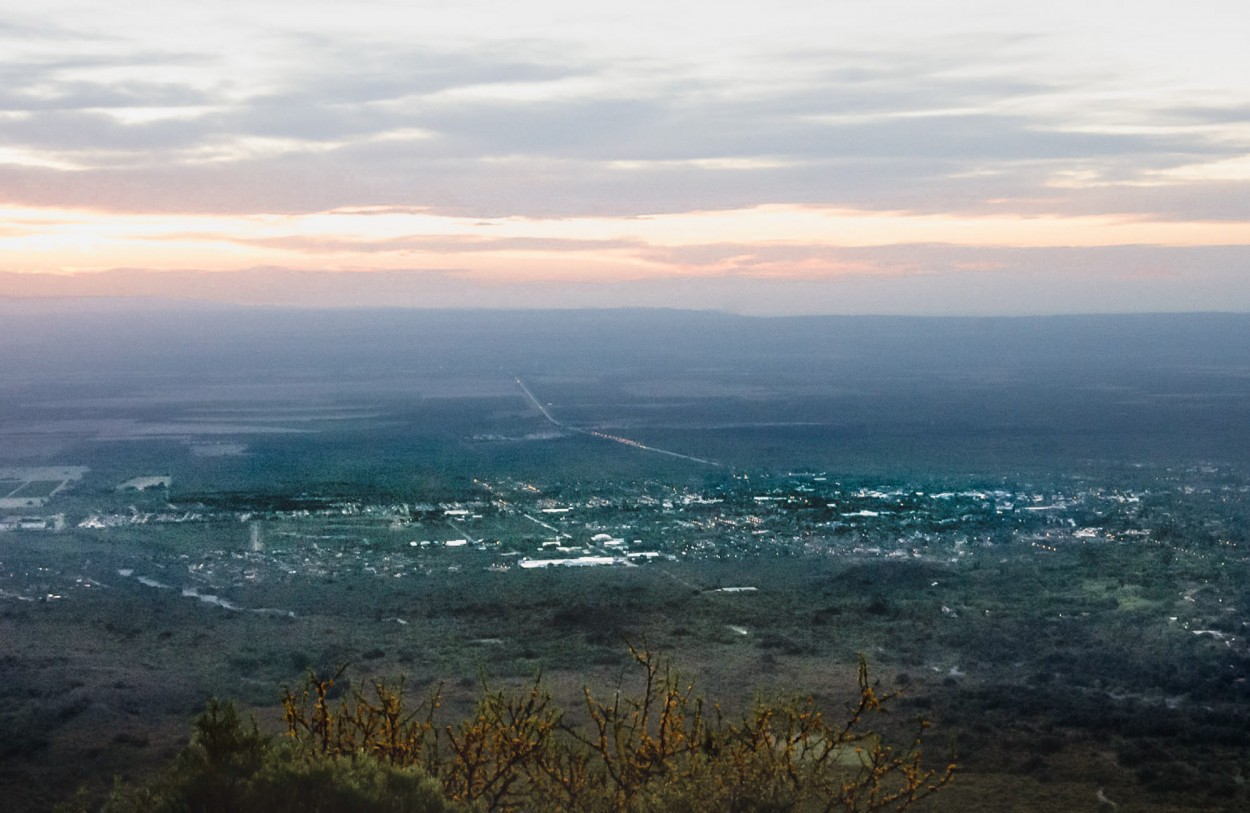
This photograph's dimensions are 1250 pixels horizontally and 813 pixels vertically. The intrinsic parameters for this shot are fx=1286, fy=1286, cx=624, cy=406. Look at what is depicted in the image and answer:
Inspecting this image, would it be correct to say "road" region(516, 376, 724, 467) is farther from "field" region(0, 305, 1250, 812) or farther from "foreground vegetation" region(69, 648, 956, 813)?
"foreground vegetation" region(69, 648, 956, 813)

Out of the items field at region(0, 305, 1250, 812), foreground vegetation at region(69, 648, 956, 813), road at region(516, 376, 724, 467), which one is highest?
foreground vegetation at region(69, 648, 956, 813)

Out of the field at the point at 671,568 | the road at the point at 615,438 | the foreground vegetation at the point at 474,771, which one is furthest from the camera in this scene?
the road at the point at 615,438

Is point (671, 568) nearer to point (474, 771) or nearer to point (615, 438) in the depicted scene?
point (474, 771)

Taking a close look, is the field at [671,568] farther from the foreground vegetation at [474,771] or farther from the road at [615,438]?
the foreground vegetation at [474,771]

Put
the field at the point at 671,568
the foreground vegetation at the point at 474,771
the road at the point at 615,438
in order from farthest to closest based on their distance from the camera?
the road at the point at 615,438, the field at the point at 671,568, the foreground vegetation at the point at 474,771

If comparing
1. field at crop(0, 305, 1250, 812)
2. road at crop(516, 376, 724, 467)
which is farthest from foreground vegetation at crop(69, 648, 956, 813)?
road at crop(516, 376, 724, 467)

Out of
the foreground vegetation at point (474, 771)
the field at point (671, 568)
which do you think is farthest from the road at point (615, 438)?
the foreground vegetation at point (474, 771)

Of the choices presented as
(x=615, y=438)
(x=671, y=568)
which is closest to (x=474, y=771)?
(x=671, y=568)

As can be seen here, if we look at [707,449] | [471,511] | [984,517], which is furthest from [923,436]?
[471,511]

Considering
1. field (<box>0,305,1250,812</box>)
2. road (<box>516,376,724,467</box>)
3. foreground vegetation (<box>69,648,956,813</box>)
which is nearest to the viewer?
foreground vegetation (<box>69,648,956,813</box>)

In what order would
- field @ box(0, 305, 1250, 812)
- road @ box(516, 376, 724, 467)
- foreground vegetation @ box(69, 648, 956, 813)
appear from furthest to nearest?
road @ box(516, 376, 724, 467) < field @ box(0, 305, 1250, 812) < foreground vegetation @ box(69, 648, 956, 813)

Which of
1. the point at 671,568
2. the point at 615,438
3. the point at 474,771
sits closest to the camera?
the point at 474,771
